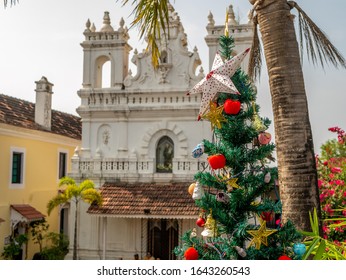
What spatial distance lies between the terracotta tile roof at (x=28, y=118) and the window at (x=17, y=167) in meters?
0.98

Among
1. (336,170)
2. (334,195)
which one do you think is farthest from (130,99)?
(334,195)

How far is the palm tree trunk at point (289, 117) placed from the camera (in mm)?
4961

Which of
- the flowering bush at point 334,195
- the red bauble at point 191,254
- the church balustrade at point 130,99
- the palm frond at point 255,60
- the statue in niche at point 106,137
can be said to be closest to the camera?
the red bauble at point 191,254

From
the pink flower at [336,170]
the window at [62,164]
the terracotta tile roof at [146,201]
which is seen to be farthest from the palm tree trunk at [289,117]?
the window at [62,164]

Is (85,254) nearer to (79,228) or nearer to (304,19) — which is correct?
(79,228)

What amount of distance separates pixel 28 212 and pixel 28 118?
3795mm

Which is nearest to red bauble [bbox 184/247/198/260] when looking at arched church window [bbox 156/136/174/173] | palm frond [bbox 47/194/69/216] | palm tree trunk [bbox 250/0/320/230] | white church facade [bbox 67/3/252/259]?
palm tree trunk [bbox 250/0/320/230]

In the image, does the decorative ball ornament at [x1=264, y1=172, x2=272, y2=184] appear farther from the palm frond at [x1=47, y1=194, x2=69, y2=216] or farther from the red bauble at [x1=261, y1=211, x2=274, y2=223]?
the palm frond at [x1=47, y1=194, x2=69, y2=216]

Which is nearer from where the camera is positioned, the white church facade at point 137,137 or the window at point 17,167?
the white church facade at point 137,137

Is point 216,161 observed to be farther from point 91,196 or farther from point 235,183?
point 91,196

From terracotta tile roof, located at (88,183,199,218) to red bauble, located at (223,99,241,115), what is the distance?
8.50 meters

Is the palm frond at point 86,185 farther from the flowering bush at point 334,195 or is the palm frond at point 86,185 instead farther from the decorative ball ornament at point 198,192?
the decorative ball ornament at point 198,192

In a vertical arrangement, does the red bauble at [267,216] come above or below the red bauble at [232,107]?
below

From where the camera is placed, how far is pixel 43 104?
696 inches
